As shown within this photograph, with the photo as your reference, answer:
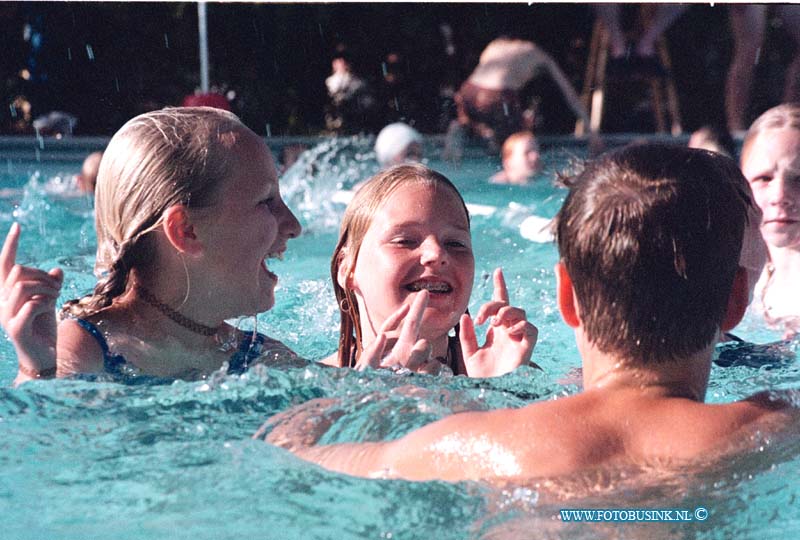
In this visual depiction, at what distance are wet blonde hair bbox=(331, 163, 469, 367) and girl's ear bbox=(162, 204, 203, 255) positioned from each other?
21.8 inches

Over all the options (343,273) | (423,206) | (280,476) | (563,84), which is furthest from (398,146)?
(280,476)

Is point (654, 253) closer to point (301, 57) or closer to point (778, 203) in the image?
point (778, 203)

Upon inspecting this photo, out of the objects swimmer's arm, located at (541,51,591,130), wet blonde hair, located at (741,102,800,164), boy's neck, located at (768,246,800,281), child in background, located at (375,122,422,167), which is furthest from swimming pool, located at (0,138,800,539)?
swimmer's arm, located at (541,51,591,130)

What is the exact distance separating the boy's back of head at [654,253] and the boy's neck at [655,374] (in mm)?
15

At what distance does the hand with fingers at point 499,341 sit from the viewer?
267cm

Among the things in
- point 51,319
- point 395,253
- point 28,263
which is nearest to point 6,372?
point 51,319

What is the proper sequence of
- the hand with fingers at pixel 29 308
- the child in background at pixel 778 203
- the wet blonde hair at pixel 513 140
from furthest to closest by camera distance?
the wet blonde hair at pixel 513 140, the child in background at pixel 778 203, the hand with fingers at pixel 29 308

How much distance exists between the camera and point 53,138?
818 centimetres

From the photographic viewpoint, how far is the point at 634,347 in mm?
1859

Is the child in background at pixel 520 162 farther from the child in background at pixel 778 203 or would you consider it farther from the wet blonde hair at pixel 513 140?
the child in background at pixel 778 203

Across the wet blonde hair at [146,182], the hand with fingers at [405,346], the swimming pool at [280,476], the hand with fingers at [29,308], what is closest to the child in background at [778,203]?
the swimming pool at [280,476]

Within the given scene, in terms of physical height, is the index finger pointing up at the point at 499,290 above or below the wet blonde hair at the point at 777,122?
below

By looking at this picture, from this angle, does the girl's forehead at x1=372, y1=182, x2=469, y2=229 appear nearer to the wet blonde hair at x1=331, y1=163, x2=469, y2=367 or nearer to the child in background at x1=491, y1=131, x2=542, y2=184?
the wet blonde hair at x1=331, y1=163, x2=469, y2=367

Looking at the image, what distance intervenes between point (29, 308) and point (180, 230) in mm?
554
